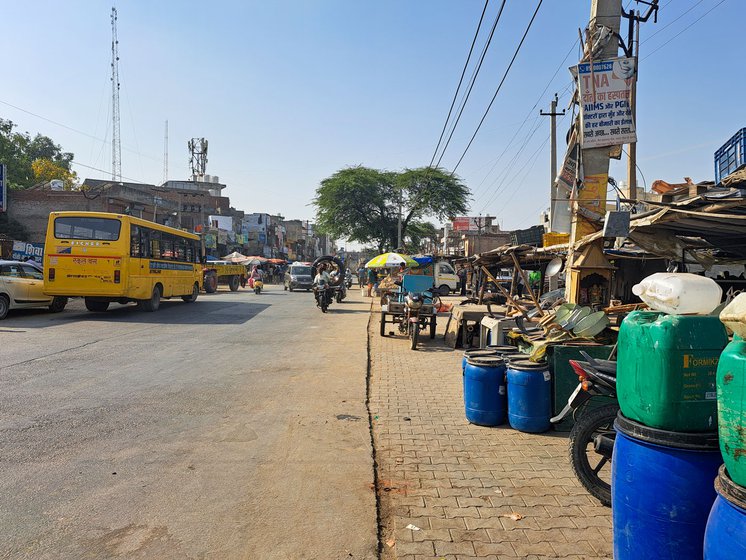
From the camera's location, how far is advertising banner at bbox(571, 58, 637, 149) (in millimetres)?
8688

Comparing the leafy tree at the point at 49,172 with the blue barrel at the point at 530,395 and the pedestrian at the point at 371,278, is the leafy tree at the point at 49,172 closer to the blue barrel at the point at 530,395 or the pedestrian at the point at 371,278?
the pedestrian at the point at 371,278

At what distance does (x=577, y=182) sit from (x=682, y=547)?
7877 mm

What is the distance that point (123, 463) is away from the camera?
441 cm

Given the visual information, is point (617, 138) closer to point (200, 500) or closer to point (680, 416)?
point (680, 416)

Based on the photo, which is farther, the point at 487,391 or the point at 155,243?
the point at 155,243

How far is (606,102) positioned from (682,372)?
7.55 m

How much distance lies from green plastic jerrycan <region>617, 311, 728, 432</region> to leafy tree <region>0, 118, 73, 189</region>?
4949 centimetres

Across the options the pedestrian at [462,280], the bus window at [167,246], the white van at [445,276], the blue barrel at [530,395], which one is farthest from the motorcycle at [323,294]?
the blue barrel at [530,395]

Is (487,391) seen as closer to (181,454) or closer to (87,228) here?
(181,454)

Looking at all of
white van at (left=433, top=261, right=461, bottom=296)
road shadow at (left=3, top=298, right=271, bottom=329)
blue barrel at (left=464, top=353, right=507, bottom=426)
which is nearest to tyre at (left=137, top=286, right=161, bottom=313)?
road shadow at (left=3, top=298, right=271, bottom=329)

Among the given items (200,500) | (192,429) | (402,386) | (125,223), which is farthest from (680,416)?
(125,223)

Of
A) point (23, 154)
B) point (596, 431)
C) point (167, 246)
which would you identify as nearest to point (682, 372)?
point (596, 431)

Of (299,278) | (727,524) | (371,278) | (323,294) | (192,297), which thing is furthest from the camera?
(299,278)

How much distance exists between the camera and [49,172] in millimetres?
50906
